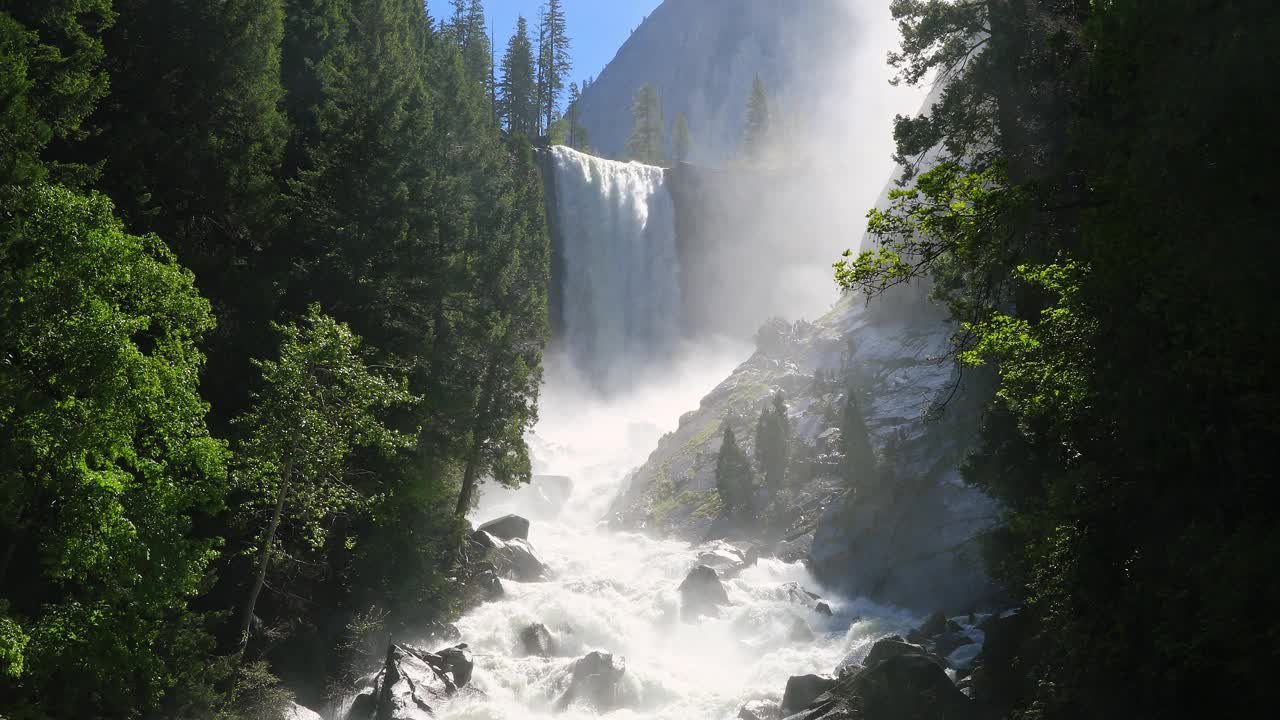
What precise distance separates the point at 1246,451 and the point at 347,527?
21121 millimetres

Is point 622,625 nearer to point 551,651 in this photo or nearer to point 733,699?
point 551,651

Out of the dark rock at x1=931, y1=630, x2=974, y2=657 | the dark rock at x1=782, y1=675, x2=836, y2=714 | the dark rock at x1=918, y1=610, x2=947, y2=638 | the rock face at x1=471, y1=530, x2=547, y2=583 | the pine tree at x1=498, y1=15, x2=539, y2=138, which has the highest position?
the pine tree at x1=498, y1=15, x2=539, y2=138

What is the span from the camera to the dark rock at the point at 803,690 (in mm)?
21125

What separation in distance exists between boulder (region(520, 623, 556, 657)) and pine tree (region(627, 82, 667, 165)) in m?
72.4

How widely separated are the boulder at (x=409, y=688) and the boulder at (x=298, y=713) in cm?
170

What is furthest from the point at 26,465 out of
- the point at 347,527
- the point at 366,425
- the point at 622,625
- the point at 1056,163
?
the point at 622,625

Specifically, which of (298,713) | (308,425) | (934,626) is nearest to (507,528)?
(934,626)

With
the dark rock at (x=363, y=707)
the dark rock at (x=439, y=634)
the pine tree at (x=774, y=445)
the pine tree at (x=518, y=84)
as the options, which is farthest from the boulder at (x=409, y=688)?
the pine tree at (x=518, y=84)

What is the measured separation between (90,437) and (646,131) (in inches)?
3418

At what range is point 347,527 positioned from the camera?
894 inches

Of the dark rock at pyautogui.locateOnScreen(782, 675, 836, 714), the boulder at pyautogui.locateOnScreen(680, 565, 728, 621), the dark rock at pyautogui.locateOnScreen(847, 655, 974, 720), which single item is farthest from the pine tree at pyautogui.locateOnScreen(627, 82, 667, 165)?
the dark rock at pyautogui.locateOnScreen(847, 655, 974, 720)

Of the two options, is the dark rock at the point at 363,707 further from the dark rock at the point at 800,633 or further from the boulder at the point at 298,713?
the dark rock at the point at 800,633

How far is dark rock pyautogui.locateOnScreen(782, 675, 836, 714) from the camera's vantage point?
69.3ft

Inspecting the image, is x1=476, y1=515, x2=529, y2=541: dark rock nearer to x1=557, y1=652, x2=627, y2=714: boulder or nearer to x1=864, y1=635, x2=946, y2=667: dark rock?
x1=557, y1=652, x2=627, y2=714: boulder
